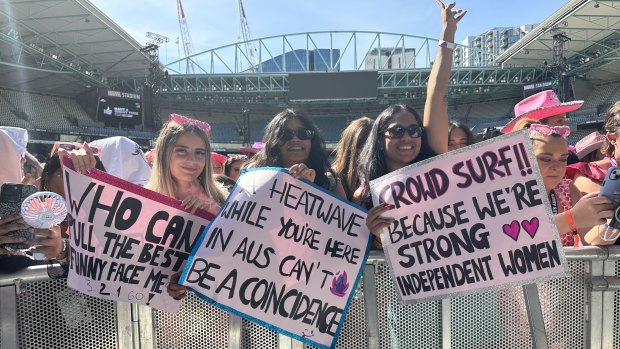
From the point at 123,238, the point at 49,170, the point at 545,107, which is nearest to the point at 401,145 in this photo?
the point at 545,107

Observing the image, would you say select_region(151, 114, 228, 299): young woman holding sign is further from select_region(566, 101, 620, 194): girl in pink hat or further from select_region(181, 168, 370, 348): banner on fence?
select_region(566, 101, 620, 194): girl in pink hat

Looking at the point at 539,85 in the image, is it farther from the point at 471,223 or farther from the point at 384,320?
the point at 384,320

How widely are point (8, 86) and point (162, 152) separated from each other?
1312 inches

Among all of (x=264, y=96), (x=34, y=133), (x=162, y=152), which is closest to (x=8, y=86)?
(x=34, y=133)

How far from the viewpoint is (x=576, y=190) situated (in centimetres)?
244

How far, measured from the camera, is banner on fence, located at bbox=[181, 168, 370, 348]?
1854mm

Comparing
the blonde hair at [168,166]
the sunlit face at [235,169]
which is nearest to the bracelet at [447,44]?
the blonde hair at [168,166]

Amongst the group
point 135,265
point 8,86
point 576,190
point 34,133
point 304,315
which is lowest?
point 304,315

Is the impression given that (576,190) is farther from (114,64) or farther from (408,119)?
(114,64)

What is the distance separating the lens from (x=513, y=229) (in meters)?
1.86

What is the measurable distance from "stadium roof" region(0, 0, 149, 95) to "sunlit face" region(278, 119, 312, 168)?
22711mm

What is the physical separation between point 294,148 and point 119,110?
28012 mm

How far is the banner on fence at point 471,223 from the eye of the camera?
183cm

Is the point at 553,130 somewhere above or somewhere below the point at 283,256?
above
